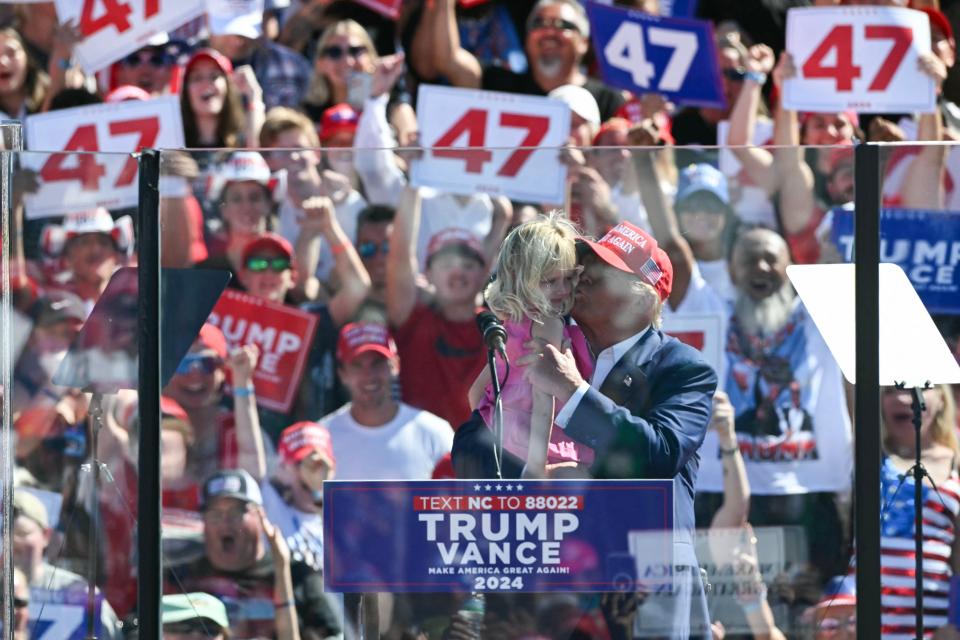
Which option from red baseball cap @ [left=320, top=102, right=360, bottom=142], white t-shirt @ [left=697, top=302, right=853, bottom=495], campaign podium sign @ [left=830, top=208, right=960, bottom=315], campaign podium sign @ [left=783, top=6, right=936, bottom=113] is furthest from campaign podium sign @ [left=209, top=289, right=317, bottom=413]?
campaign podium sign @ [left=783, top=6, right=936, bottom=113]

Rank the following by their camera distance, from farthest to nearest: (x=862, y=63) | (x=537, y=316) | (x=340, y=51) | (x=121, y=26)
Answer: (x=340, y=51) < (x=121, y=26) < (x=862, y=63) < (x=537, y=316)

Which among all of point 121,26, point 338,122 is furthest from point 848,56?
point 121,26

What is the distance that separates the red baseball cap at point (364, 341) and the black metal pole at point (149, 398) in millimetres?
417

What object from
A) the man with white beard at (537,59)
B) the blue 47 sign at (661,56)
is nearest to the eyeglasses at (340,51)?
the man with white beard at (537,59)

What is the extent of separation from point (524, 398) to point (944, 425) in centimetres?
90

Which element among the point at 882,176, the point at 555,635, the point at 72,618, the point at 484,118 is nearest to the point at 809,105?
the point at 484,118

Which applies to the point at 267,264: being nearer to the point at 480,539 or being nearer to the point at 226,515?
the point at 226,515

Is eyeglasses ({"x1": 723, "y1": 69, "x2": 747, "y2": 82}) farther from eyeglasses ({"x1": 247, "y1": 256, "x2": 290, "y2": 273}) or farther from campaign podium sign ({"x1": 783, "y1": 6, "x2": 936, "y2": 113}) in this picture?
eyeglasses ({"x1": 247, "y1": 256, "x2": 290, "y2": 273})

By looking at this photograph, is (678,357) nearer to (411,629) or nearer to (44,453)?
(411,629)

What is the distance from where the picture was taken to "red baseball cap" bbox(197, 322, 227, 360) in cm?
345

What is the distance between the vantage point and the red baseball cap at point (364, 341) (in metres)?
3.43

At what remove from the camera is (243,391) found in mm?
3443

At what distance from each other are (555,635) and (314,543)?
21.8 inches

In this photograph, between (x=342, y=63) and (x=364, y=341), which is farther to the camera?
(x=342, y=63)
